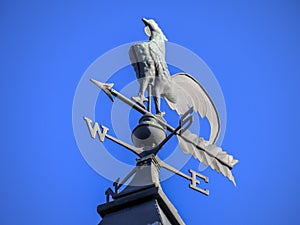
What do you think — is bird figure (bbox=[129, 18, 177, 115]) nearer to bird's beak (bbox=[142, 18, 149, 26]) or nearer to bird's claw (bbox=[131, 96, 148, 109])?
bird's claw (bbox=[131, 96, 148, 109])

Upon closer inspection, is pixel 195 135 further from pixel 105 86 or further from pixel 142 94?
pixel 105 86

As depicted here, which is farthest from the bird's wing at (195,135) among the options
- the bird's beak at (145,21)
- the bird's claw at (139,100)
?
the bird's beak at (145,21)

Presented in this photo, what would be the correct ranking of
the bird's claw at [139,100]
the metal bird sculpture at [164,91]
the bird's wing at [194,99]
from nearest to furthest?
the bird's claw at [139,100]
the metal bird sculpture at [164,91]
the bird's wing at [194,99]

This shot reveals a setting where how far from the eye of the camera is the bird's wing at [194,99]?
5547 mm

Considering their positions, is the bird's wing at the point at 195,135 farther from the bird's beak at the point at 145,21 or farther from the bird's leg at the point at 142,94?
the bird's beak at the point at 145,21

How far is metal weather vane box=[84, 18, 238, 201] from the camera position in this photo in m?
4.55

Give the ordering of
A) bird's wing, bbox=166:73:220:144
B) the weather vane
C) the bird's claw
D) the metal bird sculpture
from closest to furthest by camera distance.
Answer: the weather vane
the bird's claw
the metal bird sculpture
bird's wing, bbox=166:73:220:144

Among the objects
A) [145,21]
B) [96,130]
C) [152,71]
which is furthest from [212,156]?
[145,21]

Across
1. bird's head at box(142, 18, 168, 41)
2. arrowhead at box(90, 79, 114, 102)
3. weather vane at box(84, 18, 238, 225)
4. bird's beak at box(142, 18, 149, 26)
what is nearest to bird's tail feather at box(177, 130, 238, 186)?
weather vane at box(84, 18, 238, 225)

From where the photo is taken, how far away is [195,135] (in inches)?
201

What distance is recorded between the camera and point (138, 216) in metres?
4.07

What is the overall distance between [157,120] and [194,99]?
100cm

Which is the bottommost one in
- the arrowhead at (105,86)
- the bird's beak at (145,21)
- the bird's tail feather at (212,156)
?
the bird's tail feather at (212,156)

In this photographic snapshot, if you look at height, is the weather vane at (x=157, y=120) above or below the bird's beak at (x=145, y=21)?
below
